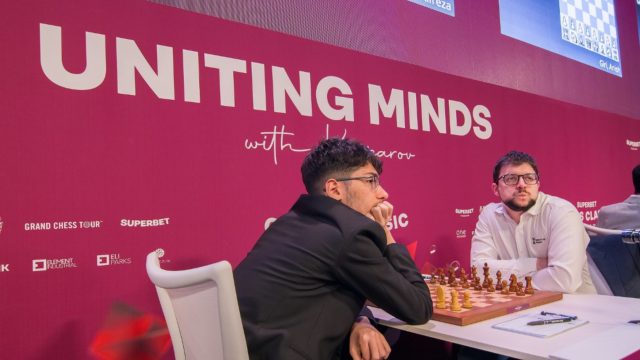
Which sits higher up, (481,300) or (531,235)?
(531,235)

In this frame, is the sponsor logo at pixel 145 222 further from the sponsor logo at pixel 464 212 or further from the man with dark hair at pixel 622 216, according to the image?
the man with dark hair at pixel 622 216

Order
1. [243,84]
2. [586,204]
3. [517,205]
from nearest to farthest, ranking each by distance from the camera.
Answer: [243,84] < [517,205] < [586,204]

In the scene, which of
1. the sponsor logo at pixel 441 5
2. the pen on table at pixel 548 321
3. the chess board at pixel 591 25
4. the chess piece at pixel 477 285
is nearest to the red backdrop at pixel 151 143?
the sponsor logo at pixel 441 5

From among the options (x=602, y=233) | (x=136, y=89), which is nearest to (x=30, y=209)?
(x=136, y=89)

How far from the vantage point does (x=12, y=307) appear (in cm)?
184

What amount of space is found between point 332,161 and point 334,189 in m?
0.11

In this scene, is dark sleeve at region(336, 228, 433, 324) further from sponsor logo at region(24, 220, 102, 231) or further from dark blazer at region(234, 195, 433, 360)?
sponsor logo at region(24, 220, 102, 231)

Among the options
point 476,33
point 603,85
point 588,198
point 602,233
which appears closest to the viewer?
Result: point 602,233

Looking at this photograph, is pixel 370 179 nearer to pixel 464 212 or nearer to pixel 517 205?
pixel 517 205

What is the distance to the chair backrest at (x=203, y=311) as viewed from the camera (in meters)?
1.14

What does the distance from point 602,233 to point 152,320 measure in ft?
7.88

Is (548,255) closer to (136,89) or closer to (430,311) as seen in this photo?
(430,311)

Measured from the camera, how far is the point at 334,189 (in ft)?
5.61

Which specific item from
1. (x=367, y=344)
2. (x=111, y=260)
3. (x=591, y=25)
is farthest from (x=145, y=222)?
(x=591, y=25)
